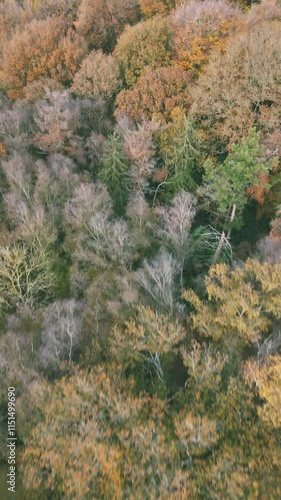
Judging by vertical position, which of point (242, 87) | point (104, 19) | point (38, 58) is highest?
point (104, 19)

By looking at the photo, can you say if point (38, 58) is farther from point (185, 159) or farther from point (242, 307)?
point (242, 307)

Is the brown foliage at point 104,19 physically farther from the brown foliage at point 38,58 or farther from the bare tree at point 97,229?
the bare tree at point 97,229

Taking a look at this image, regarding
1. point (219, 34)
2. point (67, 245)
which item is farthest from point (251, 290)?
point (219, 34)

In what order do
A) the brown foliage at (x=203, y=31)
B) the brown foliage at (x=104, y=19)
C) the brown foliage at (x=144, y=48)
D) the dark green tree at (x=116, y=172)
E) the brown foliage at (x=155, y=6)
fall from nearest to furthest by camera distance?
the dark green tree at (x=116, y=172), the brown foliage at (x=203, y=31), the brown foliage at (x=144, y=48), the brown foliage at (x=104, y=19), the brown foliage at (x=155, y=6)

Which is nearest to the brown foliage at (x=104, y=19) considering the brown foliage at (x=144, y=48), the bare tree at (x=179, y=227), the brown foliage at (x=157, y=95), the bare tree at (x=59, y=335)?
the brown foliage at (x=144, y=48)

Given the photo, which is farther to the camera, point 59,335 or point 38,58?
point 38,58

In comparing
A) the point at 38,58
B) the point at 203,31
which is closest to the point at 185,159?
the point at 203,31
